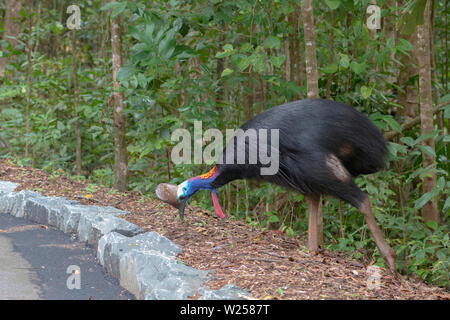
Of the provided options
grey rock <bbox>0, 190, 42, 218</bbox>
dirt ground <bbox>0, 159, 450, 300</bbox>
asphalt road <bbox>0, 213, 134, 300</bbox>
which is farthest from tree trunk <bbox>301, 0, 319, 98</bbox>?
grey rock <bbox>0, 190, 42, 218</bbox>

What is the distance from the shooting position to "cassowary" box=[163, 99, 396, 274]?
362cm

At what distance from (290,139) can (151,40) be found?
1.59 meters

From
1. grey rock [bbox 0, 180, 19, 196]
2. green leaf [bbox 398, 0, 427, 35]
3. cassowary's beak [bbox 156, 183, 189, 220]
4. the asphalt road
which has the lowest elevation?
the asphalt road

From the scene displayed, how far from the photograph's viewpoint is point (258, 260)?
3.44m

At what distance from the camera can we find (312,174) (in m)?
3.62

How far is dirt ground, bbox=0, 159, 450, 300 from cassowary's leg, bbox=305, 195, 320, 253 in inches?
2.5

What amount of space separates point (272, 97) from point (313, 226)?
2.39 metres

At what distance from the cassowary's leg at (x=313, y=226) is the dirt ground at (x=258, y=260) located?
0.21ft

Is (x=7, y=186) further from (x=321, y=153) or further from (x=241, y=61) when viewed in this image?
(x=321, y=153)

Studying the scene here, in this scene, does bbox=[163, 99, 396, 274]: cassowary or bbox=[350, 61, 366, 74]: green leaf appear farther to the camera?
bbox=[350, 61, 366, 74]: green leaf

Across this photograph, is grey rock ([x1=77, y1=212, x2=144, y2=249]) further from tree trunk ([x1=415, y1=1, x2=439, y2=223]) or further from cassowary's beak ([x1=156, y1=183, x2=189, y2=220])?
tree trunk ([x1=415, y1=1, x2=439, y2=223])

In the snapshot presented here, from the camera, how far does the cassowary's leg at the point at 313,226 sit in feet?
13.1

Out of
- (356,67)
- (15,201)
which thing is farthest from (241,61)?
(15,201)
